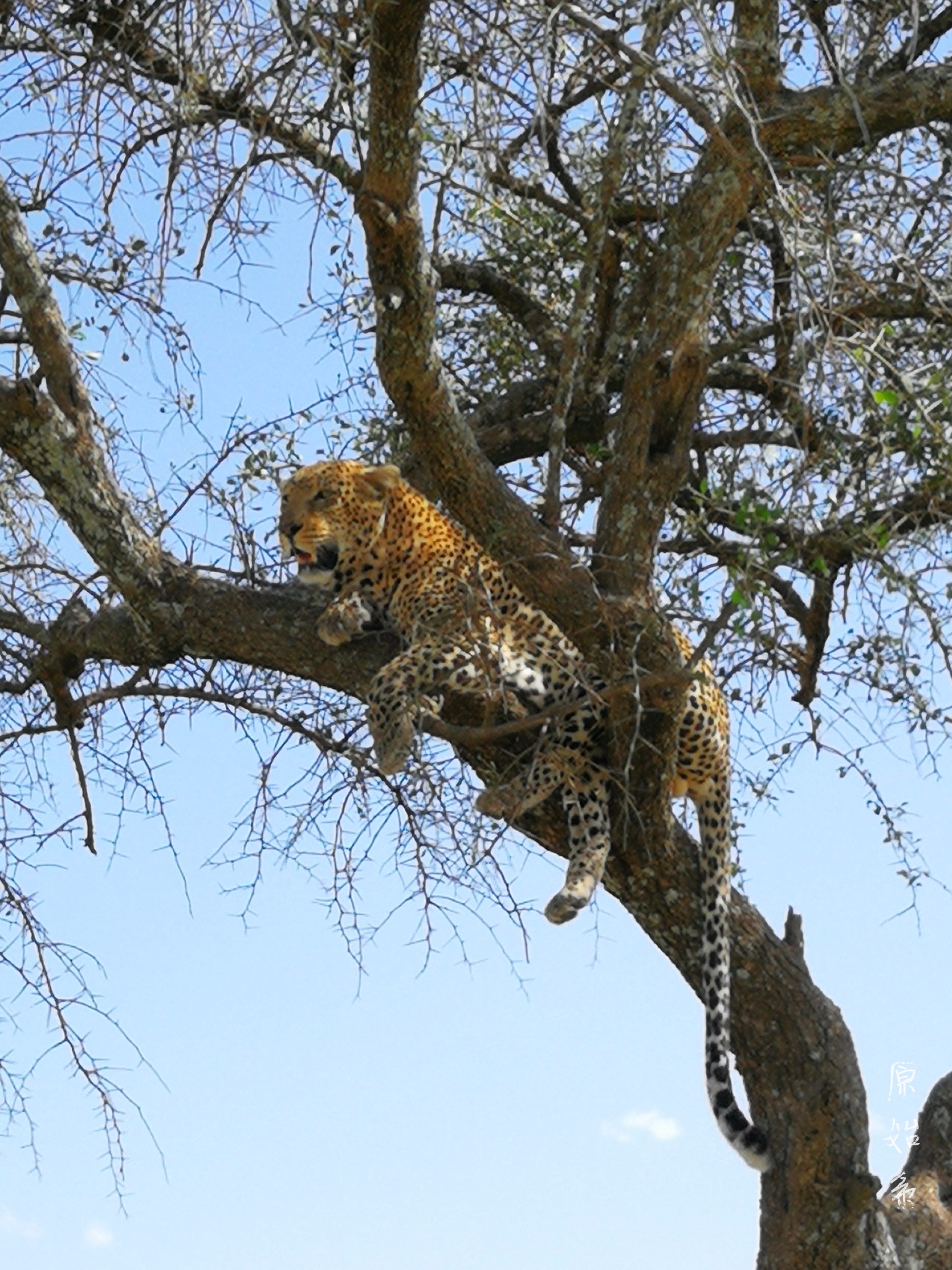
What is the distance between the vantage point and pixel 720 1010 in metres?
6.22

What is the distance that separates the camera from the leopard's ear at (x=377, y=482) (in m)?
6.87

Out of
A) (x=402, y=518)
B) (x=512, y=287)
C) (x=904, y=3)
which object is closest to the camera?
(x=904, y=3)

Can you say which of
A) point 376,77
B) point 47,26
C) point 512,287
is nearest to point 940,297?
point 376,77

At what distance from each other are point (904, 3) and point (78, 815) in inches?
150

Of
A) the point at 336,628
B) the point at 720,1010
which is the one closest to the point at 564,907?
the point at 720,1010

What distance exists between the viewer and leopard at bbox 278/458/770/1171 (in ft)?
19.1

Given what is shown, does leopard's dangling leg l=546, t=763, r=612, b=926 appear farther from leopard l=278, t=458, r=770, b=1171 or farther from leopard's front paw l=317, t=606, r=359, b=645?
leopard's front paw l=317, t=606, r=359, b=645

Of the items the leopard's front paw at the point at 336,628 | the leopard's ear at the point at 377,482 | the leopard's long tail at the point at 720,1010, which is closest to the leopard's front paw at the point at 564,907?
the leopard's long tail at the point at 720,1010

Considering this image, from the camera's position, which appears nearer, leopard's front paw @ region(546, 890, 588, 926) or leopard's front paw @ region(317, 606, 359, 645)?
leopard's front paw @ region(546, 890, 588, 926)

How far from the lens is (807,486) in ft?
17.2

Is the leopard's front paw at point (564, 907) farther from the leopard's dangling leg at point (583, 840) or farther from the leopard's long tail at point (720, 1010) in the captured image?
the leopard's long tail at point (720, 1010)

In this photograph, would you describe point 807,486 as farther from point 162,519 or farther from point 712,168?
point 162,519

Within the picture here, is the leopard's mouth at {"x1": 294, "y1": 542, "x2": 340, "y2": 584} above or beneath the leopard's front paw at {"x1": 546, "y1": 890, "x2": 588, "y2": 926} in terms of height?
above

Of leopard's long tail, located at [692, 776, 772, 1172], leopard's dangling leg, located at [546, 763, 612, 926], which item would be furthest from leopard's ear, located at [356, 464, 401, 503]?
leopard's long tail, located at [692, 776, 772, 1172]
